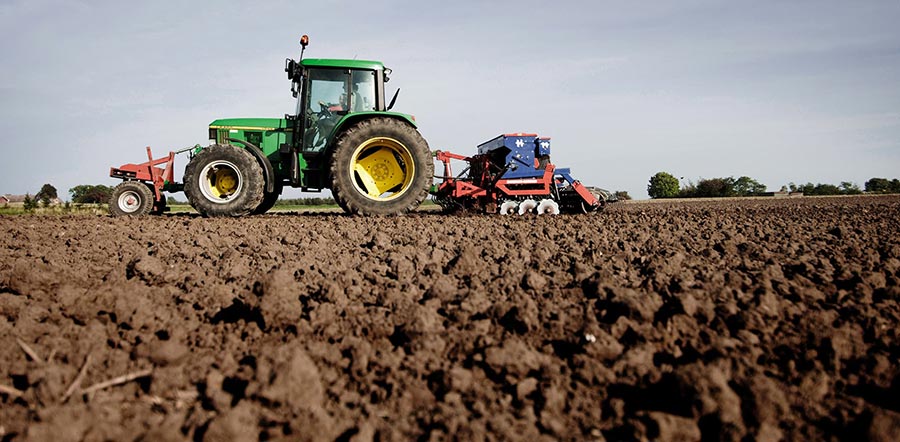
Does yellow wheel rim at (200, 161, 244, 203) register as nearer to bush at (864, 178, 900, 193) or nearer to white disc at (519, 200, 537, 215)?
white disc at (519, 200, 537, 215)

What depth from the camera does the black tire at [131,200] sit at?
800 cm

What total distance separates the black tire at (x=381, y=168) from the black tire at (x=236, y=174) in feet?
3.47

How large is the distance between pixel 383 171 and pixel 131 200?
413 centimetres

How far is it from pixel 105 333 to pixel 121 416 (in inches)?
29.7

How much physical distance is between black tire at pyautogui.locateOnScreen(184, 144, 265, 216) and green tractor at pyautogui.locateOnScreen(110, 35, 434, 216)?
12 millimetres

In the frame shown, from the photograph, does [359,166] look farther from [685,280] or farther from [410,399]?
[410,399]

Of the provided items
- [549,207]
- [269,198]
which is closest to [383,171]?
[269,198]

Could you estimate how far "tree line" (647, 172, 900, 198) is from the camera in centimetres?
3412

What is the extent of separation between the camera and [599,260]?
11.7 feet

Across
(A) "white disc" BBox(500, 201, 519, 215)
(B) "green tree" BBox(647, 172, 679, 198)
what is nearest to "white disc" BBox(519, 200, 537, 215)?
(A) "white disc" BBox(500, 201, 519, 215)

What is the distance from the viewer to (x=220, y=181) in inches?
287

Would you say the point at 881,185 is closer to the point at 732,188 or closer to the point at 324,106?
the point at 732,188

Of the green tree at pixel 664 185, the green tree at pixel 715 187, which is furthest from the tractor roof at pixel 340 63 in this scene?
the green tree at pixel 664 185

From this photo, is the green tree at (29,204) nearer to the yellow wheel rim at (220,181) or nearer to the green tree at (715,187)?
the yellow wheel rim at (220,181)
